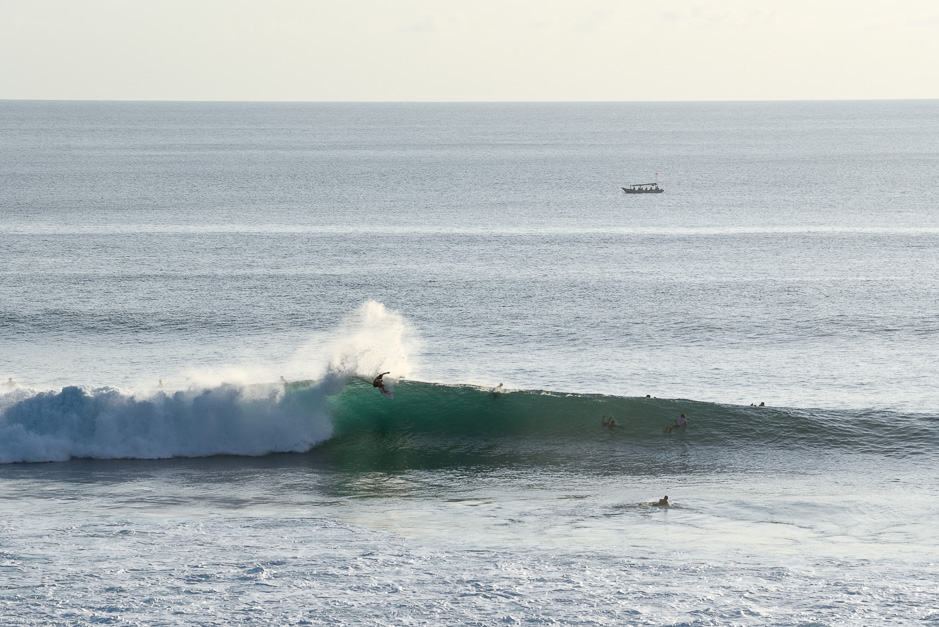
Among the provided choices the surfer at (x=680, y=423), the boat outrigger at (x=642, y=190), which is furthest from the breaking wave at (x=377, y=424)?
the boat outrigger at (x=642, y=190)

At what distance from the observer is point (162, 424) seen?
2881 centimetres

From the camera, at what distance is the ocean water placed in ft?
60.0

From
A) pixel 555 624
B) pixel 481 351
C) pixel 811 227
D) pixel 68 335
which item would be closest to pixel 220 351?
pixel 68 335

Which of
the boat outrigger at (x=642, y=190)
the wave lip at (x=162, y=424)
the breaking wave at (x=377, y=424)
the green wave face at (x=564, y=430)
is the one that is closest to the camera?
the wave lip at (x=162, y=424)

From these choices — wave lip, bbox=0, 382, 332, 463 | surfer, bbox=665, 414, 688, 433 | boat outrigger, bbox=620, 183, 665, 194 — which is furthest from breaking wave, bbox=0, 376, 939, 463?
boat outrigger, bbox=620, 183, 665, 194

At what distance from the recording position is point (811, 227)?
268ft

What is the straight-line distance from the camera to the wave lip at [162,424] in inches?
1094

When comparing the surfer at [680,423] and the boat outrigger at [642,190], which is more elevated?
the boat outrigger at [642,190]

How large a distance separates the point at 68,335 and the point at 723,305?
29243mm

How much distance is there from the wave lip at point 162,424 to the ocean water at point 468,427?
0.08 m

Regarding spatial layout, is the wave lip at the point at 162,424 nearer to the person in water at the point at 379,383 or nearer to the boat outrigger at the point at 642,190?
the person in water at the point at 379,383

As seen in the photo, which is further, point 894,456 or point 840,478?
point 894,456

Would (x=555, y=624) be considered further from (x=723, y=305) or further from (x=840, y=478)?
(x=723, y=305)

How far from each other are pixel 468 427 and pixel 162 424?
8.21 m
